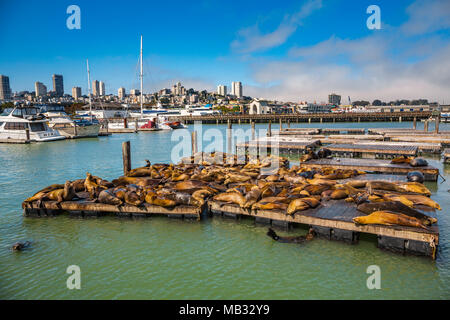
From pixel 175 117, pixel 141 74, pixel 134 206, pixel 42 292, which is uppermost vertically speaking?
pixel 141 74

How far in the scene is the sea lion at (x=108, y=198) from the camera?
977 cm

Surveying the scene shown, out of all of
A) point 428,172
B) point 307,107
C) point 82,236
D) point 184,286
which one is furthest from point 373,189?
point 307,107

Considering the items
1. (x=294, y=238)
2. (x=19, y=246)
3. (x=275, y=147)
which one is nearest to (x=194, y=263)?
(x=294, y=238)

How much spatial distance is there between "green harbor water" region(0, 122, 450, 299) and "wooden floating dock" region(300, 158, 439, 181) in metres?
4.54

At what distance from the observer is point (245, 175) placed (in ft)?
40.9

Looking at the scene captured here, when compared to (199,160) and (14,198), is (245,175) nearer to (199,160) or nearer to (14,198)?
(199,160)

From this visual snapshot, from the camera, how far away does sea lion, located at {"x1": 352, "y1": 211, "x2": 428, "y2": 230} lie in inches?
276

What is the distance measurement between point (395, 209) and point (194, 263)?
208 inches

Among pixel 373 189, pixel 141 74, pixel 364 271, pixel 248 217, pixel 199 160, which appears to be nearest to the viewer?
pixel 364 271

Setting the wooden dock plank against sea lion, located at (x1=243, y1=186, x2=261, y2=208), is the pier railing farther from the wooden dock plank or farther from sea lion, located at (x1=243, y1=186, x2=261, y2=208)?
the wooden dock plank

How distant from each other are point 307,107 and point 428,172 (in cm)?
13317

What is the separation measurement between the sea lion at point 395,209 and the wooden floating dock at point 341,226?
7.0 inches

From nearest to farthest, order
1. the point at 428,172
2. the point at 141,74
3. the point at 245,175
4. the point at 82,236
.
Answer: the point at 82,236
the point at 245,175
the point at 428,172
the point at 141,74

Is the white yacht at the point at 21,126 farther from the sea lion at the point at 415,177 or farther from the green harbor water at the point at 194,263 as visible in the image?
the sea lion at the point at 415,177
